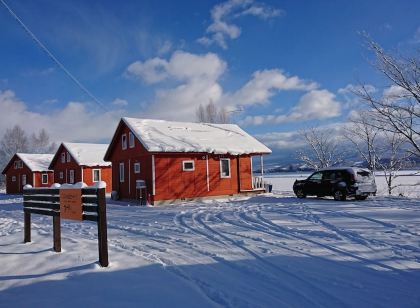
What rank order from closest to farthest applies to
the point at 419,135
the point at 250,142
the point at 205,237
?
the point at 205,237, the point at 419,135, the point at 250,142

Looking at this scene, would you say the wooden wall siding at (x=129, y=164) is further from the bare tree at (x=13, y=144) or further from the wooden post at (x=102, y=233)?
the bare tree at (x=13, y=144)

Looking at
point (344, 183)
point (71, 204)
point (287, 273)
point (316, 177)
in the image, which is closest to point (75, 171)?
point (316, 177)

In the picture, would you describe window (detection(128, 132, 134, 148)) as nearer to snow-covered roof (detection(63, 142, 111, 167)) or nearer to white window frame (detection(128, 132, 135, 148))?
white window frame (detection(128, 132, 135, 148))

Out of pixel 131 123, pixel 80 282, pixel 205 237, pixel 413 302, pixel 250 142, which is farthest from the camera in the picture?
pixel 250 142

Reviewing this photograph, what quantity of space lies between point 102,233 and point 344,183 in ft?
48.4

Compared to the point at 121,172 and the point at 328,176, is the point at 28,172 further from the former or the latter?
the point at 328,176

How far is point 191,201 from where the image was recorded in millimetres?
22859

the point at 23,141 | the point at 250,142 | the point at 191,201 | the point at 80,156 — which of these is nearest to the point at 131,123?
the point at 191,201

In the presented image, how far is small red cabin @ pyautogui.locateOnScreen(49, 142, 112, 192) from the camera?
→ 3588cm

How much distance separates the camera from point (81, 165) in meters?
35.2

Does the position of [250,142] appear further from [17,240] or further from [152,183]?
[17,240]

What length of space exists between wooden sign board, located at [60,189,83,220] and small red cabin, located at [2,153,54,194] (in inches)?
1509

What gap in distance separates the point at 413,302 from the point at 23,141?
7392cm

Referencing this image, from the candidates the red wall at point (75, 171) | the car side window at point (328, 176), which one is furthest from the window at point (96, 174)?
the car side window at point (328, 176)
